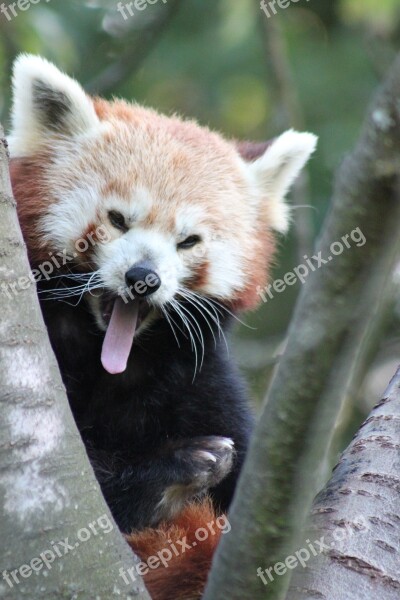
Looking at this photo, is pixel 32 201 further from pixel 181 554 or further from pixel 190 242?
pixel 181 554

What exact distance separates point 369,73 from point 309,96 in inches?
21.6

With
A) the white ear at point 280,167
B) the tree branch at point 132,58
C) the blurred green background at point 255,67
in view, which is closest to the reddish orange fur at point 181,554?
the white ear at point 280,167

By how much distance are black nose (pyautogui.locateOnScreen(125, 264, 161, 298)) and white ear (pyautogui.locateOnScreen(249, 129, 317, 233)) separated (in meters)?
1.01

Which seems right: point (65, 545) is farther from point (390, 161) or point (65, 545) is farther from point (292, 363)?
point (390, 161)

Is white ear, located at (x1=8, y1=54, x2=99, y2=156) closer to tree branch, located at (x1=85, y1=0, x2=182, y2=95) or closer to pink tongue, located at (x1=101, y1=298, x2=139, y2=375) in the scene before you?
pink tongue, located at (x1=101, y1=298, x2=139, y2=375)

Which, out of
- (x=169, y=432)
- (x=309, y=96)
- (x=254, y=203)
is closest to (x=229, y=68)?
(x=309, y=96)

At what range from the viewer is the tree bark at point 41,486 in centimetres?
206

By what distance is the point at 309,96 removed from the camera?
738 cm

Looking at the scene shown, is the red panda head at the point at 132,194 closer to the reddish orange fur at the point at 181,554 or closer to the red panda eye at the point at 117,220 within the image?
the red panda eye at the point at 117,220

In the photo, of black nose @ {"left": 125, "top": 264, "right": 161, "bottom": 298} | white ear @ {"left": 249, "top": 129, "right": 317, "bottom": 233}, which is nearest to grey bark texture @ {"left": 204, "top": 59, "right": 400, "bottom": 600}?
A: black nose @ {"left": 125, "top": 264, "right": 161, "bottom": 298}

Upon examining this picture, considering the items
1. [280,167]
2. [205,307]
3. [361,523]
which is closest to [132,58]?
[280,167]

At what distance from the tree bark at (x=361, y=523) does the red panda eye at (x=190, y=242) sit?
1168mm

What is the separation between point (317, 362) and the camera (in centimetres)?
177

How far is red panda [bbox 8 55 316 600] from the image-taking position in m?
3.47
